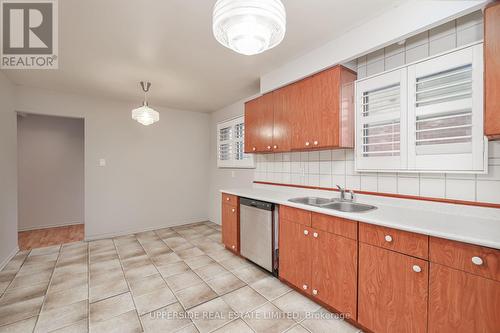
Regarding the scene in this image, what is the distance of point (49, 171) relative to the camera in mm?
4441

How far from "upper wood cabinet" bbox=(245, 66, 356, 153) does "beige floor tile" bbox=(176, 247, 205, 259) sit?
1.72 meters

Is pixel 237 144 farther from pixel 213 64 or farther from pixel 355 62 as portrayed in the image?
pixel 355 62

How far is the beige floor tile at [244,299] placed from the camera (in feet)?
6.35

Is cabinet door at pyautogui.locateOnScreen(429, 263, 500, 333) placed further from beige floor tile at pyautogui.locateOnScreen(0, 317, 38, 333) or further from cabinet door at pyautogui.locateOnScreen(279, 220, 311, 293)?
beige floor tile at pyautogui.locateOnScreen(0, 317, 38, 333)

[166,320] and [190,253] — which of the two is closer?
[166,320]

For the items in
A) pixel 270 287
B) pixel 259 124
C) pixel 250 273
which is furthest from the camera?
pixel 259 124

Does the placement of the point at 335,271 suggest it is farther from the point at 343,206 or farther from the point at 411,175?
the point at 411,175

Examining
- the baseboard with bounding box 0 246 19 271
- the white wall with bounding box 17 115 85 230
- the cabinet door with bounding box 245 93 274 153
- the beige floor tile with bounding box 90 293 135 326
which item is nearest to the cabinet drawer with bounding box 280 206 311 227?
the cabinet door with bounding box 245 93 274 153

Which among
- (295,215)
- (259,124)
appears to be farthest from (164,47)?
(295,215)

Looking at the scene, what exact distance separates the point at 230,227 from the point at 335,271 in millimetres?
1669

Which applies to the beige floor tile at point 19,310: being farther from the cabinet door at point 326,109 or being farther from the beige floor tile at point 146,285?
the cabinet door at point 326,109

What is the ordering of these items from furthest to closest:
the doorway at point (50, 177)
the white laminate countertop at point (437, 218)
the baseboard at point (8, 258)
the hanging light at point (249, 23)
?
the doorway at point (50, 177), the baseboard at point (8, 258), the white laminate countertop at point (437, 218), the hanging light at point (249, 23)

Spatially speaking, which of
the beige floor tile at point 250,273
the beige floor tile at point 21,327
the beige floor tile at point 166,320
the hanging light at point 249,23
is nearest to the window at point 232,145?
the beige floor tile at point 250,273

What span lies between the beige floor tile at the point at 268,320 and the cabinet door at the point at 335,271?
1.18 feet
